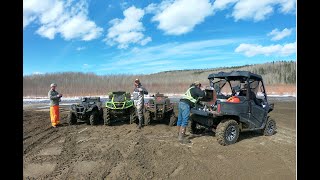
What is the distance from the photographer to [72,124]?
12578 mm

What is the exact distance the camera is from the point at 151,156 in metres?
7.47

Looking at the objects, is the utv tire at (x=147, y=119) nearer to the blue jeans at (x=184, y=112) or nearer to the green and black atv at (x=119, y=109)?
the green and black atv at (x=119, y=109)

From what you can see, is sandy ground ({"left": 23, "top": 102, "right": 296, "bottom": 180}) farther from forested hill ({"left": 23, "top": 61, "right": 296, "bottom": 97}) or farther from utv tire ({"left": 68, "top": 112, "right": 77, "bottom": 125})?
forested hill ({"left": 23, "top": 61, "right": 296, "bottom": 97})

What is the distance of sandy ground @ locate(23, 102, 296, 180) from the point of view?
20.6 ft

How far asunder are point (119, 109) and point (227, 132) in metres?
A: 5.13

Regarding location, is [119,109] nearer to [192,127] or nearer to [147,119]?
[147,119]

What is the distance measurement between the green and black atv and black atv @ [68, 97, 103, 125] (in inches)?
17.5

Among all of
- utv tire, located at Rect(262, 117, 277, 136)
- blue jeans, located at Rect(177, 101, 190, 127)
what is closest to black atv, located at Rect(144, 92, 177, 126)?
blue jeans, located at Rect(177, 101, 190, 127)

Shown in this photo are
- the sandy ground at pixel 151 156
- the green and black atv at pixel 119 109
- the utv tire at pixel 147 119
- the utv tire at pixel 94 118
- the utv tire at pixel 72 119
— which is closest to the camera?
the sandy ground at pixel 151 156

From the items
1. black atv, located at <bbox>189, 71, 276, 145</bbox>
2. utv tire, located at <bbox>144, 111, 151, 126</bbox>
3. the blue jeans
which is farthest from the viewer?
utv tire, located at <bbox>144, 111, 151, 126</bbox>

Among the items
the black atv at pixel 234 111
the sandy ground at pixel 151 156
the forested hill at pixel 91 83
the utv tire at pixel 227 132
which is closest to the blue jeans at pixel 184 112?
the black atv at pixel 234 111

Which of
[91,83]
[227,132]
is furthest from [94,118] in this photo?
[91,83]

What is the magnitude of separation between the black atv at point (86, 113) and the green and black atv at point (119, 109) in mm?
444

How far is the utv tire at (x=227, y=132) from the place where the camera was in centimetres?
854
